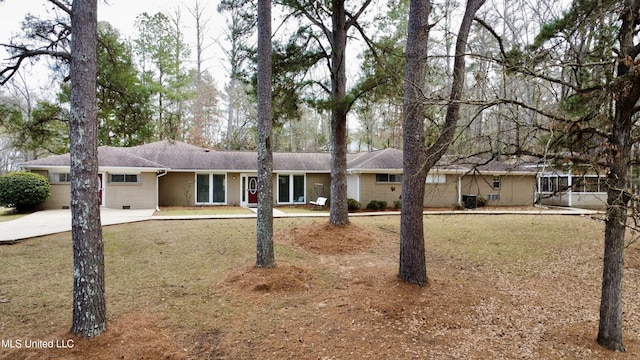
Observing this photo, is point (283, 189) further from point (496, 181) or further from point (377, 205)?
point (496, 181)

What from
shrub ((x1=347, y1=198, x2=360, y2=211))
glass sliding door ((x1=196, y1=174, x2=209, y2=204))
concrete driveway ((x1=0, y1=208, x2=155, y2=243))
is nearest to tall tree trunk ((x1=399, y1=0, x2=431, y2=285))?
concrete driveway ((x1=0, y1=208, x2=155, y2=243))

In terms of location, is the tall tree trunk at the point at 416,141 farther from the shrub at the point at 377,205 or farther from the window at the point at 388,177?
the window at the point at 388,177

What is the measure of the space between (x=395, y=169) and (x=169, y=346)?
47.5ft

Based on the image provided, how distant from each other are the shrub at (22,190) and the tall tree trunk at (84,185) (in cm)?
1391

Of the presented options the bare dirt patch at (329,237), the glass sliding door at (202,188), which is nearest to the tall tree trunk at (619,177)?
the bare dirt patch at (329,237)

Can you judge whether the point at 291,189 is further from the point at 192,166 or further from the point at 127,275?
the point at 127,275

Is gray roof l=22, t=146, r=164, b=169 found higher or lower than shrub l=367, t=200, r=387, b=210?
higher

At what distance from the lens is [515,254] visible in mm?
8297

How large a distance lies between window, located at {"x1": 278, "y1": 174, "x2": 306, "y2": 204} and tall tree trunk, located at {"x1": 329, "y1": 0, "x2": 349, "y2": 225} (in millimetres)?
9008

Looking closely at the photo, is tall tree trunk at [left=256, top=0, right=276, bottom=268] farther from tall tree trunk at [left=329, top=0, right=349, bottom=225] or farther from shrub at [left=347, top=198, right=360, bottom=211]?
shrub at [left=347, top=198, right=360, bottom=211]

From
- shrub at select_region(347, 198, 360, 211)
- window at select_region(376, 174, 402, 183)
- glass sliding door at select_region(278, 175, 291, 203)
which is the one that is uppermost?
window at select_region(376, 174, 402, 183)

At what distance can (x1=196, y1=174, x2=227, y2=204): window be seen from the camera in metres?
17.8

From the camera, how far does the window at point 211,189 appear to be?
17.8m

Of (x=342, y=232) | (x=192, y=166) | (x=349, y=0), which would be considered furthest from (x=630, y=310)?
(x=192, y=166)
